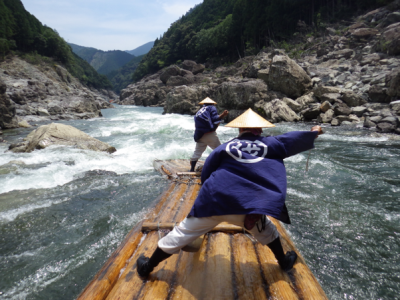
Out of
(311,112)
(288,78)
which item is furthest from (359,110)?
(288,78)

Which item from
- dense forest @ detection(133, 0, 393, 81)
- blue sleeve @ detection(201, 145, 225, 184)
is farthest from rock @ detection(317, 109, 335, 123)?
dense forest @ detection(133, 0, 393, 81)

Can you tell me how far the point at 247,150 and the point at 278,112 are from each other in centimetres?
1336

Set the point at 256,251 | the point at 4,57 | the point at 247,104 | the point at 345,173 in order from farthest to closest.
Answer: the point at 4,57
the point at 247,104
the point at 345,173
the point at 256,251

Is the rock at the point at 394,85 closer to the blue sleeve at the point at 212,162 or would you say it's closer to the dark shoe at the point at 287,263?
the dark shoe at the point at 287,263

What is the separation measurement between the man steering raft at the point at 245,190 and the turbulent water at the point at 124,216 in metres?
1.12

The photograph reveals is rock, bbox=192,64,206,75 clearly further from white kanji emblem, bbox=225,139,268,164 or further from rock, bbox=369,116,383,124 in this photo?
white kanji emblem, bbox=225,139,268,164

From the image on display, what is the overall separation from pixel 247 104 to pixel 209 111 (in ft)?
40.8

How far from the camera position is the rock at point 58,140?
7.49 m

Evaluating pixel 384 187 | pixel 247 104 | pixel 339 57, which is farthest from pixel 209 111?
pixel 339 57

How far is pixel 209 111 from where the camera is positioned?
4.68 meters

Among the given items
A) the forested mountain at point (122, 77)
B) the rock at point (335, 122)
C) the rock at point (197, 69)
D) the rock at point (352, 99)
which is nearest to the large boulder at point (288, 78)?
the rock at point (352, 99)

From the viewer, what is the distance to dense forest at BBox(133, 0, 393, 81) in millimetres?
34062

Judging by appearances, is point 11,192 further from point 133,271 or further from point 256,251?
point 256,251

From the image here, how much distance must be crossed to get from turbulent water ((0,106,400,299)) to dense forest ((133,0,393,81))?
111 feet
